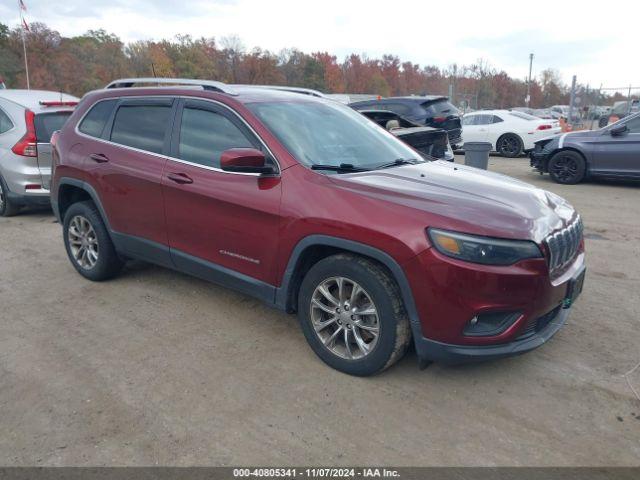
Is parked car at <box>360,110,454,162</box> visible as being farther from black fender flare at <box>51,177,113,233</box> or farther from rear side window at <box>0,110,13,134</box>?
rear side window at <box>0,110,13,134</box>

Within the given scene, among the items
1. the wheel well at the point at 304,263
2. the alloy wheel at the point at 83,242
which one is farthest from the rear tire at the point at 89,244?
the wheel well at the point at 304,263

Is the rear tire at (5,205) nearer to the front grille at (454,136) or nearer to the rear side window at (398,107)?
the rear side window at (398,107)

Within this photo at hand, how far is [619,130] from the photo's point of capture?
32.0 feet

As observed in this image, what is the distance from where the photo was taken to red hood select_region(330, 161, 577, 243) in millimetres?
2838

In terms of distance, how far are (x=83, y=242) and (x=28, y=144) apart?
9.65 feet

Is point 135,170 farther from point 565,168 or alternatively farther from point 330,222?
point 565,168

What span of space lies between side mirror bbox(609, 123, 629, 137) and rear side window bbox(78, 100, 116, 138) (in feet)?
29.8

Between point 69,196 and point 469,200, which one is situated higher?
point 469,200

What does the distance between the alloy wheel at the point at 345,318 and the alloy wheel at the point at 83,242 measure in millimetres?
2525

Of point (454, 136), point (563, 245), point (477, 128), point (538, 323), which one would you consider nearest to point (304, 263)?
point (538, 323)

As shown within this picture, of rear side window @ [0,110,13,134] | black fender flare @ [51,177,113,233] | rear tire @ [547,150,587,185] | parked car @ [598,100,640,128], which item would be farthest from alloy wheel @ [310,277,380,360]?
parked car @ [598,100,640,128]

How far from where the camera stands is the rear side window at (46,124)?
23.0 feet

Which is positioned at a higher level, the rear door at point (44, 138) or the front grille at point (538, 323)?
the rear door at point (44, 138)

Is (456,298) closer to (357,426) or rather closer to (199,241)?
(357,426)
